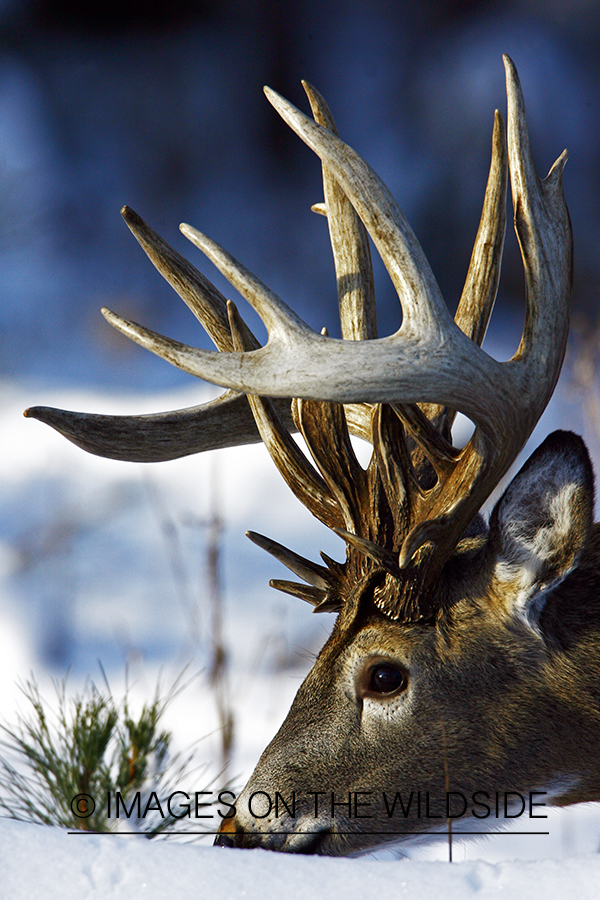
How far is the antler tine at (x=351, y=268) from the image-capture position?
1526 mm

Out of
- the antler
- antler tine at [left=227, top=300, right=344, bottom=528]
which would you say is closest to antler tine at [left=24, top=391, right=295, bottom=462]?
the antler

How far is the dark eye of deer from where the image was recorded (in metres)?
1.19

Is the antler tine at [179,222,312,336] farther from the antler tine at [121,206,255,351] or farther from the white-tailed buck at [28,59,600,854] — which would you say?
the antler tine at [121,206,255,351]

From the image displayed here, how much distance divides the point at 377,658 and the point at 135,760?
571 mm

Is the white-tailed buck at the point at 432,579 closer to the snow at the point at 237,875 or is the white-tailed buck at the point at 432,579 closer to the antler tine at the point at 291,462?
the antler tine at the point at 291,462

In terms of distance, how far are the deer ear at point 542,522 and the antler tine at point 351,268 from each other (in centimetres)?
51

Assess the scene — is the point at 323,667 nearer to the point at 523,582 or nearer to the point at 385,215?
the point at 523,582

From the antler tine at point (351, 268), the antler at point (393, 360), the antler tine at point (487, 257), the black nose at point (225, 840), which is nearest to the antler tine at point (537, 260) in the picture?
the antler at point (393, 360)

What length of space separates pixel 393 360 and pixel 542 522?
13.1 inches

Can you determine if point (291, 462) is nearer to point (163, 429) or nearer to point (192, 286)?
point (163, 429)

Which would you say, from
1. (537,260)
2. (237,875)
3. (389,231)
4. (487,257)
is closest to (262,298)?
(389,231)

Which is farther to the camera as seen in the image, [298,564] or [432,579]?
[298,564]

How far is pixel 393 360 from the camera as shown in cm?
105

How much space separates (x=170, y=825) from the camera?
4.60 ft
